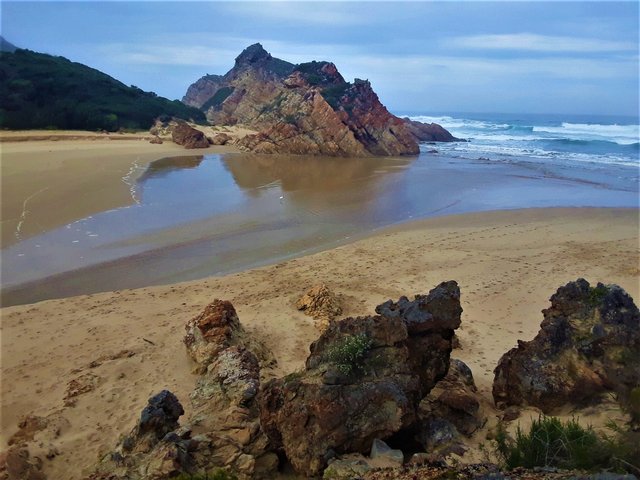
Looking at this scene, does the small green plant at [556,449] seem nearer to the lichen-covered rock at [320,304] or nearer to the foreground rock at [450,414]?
the foreground rock at [450,414]

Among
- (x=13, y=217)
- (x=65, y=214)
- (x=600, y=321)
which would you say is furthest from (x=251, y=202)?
(x=600, y=321)

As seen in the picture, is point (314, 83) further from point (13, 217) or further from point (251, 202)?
point (13, 217)

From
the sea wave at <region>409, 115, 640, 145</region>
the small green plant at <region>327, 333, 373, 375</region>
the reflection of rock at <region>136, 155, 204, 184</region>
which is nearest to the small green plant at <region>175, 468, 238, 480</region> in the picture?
the small green plant at <region>327, 333, 373, 375</region>

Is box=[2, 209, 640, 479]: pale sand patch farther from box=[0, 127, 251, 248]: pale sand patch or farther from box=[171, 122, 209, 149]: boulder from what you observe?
box=[171, 122, 209, 149]: boulder

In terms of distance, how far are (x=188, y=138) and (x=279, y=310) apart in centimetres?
3193

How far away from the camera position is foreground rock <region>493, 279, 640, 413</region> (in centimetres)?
500

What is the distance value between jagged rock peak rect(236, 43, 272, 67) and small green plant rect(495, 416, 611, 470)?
79.3 m

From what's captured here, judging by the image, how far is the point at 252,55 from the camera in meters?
79.4

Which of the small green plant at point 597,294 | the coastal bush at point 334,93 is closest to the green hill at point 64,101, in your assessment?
the coastal bush at point 334,93

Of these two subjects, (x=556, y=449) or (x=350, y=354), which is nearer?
(x=556, y=449)

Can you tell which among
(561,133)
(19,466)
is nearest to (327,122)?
(19,466)

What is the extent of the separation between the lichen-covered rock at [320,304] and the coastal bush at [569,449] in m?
4.24

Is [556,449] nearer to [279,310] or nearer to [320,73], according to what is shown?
[279,310]

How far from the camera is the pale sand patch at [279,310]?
5.89 meters
